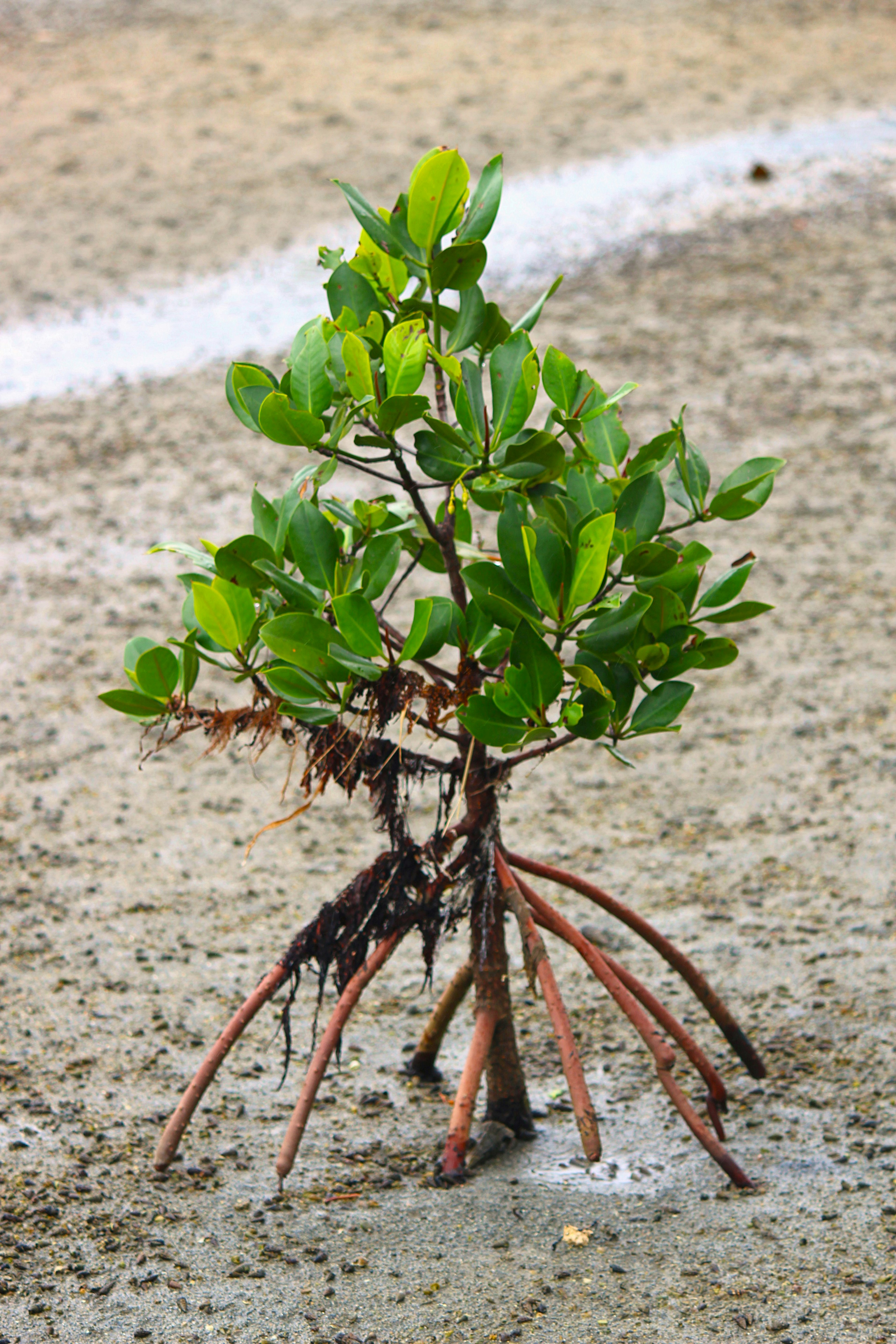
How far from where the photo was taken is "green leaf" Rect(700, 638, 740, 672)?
172 centimetres

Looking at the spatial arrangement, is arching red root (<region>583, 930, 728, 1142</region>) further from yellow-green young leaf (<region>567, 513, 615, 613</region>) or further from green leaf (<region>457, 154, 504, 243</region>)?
green leaf (<region>457, 154, 504, 243</region>)

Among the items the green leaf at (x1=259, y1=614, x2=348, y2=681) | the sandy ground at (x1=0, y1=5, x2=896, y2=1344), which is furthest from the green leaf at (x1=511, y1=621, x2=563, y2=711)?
the sandy ground at (x1=0, y1=5, x2=896, y2=1344)

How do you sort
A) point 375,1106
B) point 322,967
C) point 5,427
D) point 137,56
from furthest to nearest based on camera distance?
point 137,56, point 5,427, point 375,1106, point 322,967

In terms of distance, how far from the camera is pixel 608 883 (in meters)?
2.79

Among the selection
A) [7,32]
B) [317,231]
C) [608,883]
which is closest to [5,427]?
[317,231]

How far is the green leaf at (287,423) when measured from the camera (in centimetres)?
153

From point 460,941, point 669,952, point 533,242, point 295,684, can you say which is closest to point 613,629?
point 295,684

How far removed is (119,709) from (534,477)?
2.14ft

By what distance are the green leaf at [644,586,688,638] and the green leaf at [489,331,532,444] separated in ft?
0.97

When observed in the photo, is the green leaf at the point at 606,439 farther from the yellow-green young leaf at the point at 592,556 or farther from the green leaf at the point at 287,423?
the green leaf at the point at 287,423

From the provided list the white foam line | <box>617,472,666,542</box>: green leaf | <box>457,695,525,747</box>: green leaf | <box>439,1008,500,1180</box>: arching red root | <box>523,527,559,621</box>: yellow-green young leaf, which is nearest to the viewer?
<box>523,527,559,621</box>: yellow-green young leaf

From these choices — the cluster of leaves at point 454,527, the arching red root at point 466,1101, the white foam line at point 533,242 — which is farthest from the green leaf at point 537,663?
the white foam line at point 533,242

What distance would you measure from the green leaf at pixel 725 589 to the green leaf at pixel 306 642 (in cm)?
49

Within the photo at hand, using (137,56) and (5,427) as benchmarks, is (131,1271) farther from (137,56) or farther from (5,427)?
(137,56)
